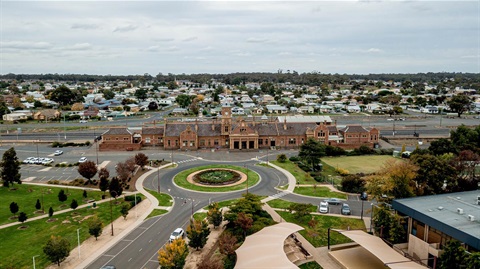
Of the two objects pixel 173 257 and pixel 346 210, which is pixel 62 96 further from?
pixel 173 257

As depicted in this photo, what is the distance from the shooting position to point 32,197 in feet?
203

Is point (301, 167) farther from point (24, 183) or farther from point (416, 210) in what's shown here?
point (24, 183)

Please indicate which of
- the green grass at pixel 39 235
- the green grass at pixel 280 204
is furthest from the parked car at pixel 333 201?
the green grass at pixel 39 235

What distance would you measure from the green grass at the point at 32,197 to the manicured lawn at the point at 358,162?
51948 mm

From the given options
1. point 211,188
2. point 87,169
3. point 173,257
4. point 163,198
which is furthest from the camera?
point 211,188

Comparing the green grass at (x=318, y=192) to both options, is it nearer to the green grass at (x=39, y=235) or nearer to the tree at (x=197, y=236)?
the tree at (x=197, y=236)

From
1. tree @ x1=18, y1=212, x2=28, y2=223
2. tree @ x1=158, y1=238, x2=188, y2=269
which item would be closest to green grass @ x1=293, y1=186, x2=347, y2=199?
tree @ x1=158, y1=238, x2=188, y2=269

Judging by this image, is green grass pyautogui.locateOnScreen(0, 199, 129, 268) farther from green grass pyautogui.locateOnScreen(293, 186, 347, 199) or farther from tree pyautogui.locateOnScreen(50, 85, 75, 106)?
tree pyautogui.locateOnScreen(50, 85, 75, 106)

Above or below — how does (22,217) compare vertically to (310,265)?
above

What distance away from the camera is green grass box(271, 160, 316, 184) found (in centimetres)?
7243

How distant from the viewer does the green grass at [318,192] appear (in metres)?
64.4

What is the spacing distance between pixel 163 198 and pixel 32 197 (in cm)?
2188

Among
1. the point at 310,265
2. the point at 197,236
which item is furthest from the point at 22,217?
the point at 310,265

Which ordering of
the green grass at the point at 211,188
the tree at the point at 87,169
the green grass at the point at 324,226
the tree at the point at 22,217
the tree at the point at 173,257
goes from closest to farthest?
1. the tree at the point at 173,257
2. the green grass at the point at 324,226
3. the tree at the point at 22,217
4. the tree at the point at 87,169
5. the green grass at the point at 211,188
